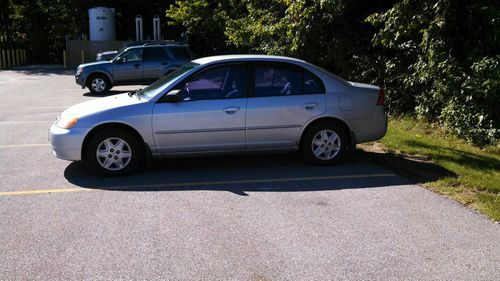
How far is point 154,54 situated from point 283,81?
11.6 m

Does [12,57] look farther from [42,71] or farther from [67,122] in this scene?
[67,122]

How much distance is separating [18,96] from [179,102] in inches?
465

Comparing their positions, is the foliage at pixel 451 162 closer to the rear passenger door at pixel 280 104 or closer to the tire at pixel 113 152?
the rear passenger door at pixel 280 104

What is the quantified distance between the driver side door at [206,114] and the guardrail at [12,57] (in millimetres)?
29314

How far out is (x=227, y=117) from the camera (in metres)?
6.85

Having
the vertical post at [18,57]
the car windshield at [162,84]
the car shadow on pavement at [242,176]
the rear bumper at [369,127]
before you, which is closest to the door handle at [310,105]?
the rear bumper at [369,127]

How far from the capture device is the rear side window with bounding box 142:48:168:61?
1792 cm

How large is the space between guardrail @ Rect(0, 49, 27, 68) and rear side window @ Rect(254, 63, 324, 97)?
29.6m

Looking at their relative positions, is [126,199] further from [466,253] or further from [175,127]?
[466,253]

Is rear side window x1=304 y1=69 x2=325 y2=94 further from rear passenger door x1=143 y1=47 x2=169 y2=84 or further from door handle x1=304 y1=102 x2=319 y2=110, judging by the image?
rear passenger door x1=143 y1=47 x2=169 y2=84

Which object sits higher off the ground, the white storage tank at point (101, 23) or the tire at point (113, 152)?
the white storage tank at point (101, 23)

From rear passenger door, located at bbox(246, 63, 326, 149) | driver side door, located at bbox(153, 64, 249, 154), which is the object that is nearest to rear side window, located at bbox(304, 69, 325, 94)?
rear passenger door, located at bbox(246, 63, 326, 149)

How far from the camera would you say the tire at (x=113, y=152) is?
21.9 ft

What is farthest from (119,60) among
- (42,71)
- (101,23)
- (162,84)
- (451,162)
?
(101,23)
